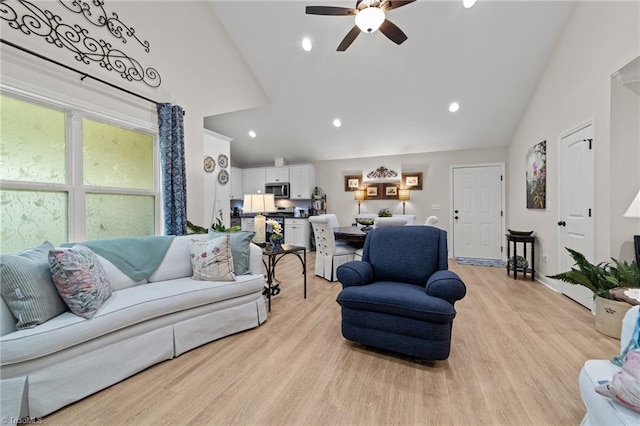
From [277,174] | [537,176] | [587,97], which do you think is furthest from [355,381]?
[277,174]

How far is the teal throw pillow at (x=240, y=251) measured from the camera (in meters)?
2.62

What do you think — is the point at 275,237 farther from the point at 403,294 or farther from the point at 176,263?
the point at 403,294

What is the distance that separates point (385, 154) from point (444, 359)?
5.00 meters

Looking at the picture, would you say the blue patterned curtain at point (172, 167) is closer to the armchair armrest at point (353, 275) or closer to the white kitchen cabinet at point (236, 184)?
the armchair armrest at point (353, 275)

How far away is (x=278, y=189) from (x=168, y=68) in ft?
12.8

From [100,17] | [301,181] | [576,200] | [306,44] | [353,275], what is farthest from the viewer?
[301,181]

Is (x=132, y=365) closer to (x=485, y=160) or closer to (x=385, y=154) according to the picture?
(x=385, y=154)

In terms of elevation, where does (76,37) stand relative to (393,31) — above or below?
below

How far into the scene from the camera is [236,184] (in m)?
7.07

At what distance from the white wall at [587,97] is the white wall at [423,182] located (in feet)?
4.50

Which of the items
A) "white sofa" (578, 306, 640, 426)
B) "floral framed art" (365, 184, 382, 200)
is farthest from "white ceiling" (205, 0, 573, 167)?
"white sofa" (578, 306, 640, 426)

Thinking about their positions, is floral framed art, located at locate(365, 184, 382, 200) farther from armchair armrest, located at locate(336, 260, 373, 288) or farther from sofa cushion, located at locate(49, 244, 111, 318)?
sofa cushion, located at locate(49, 244, 111, 318)

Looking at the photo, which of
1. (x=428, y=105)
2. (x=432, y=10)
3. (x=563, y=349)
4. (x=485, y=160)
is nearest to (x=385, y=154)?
(x=428, y=105)

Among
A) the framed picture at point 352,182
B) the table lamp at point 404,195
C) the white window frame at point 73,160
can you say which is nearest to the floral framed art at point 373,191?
the framed picture at point 352,182
